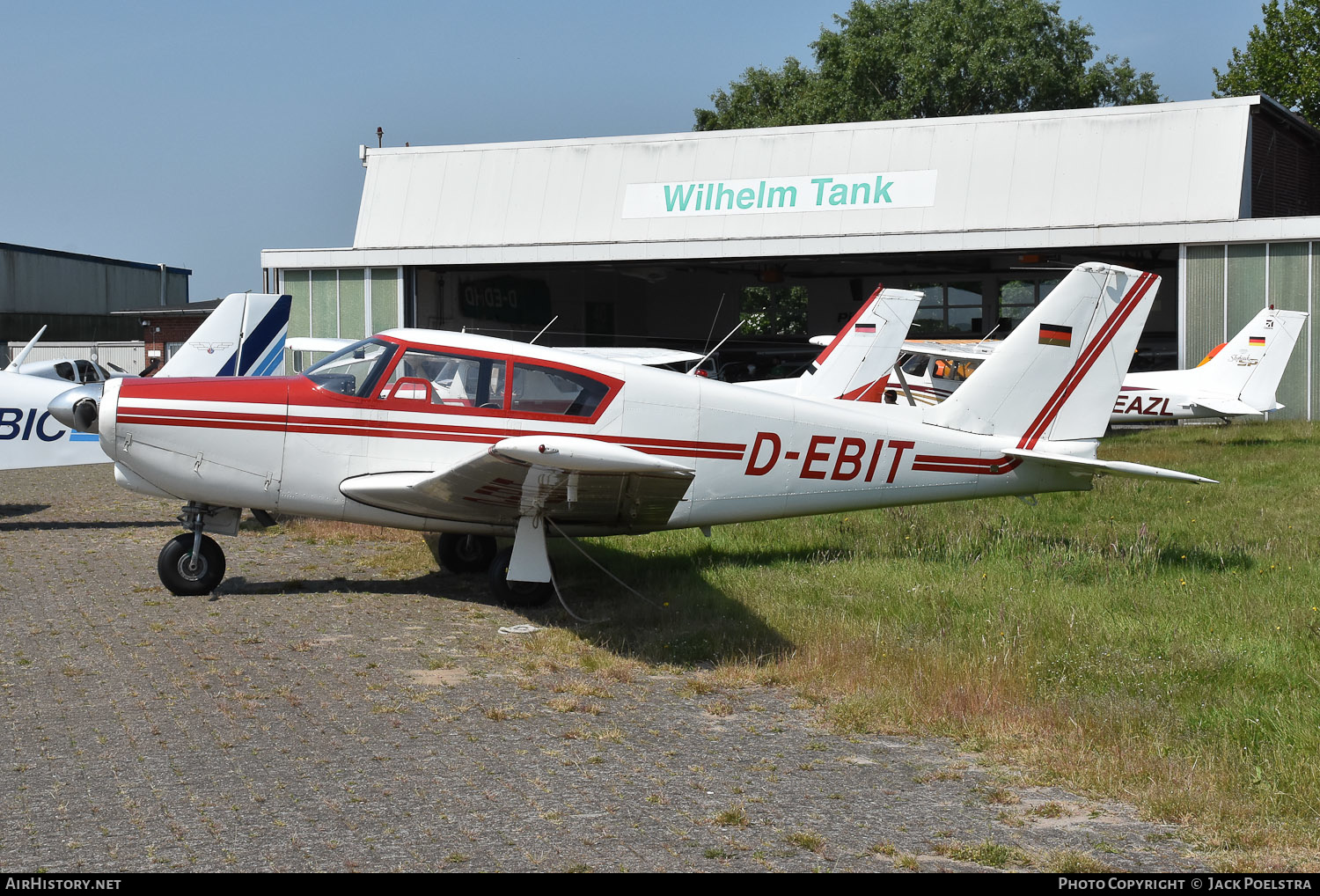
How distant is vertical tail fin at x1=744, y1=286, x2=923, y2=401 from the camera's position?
48.8ft

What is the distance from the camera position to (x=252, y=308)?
13.5 m

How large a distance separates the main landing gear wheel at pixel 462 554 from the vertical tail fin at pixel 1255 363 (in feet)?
48.1

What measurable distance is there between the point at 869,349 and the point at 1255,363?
837 cm

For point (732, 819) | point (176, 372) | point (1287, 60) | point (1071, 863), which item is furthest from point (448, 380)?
point (1287, 60)

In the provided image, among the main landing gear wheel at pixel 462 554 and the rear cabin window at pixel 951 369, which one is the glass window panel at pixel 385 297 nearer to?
the rear cabin window at pixel 951 369

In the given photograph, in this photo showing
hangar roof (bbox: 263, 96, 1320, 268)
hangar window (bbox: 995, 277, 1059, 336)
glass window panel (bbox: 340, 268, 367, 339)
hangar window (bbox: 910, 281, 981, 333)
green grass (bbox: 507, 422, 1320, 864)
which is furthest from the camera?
hangar window (bbox: 910, 281, 981, 333)

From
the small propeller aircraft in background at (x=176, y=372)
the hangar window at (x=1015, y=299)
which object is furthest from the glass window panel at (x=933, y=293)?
the small propeller aircraft in background at (x=176, y=372)

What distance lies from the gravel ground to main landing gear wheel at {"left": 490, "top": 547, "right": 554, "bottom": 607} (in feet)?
1.57

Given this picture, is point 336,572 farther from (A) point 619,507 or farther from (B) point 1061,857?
(B) point 1061,857

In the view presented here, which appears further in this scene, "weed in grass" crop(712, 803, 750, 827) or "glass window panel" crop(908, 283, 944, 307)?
"glass window panel" crop(908, 283, 944, 307)

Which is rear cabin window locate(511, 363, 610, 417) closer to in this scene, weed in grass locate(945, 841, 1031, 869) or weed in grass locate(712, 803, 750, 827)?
weed in grass locate(712, 803, 750, 827)

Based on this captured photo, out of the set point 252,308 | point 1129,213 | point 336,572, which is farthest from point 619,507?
point 1129,213

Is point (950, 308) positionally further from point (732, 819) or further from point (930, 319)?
point (732, 819)

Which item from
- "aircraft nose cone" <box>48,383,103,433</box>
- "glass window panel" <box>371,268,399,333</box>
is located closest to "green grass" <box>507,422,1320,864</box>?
"aircraft nose cone" <box>48,383,103,433</box>
